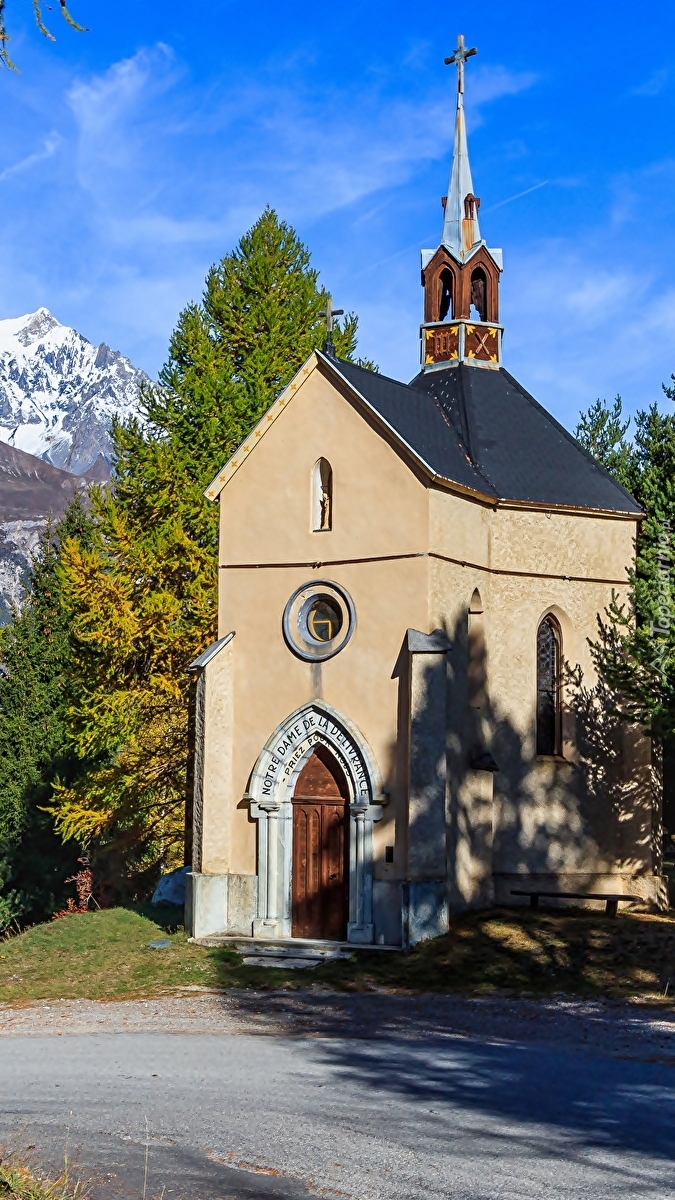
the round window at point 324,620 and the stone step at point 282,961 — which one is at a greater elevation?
the round window at point 324,620

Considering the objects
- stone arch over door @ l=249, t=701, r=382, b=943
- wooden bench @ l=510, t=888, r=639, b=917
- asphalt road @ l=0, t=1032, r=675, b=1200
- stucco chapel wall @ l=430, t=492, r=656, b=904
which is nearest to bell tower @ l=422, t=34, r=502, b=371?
stucco chapel wall @ l=430, t=492, r=656, b=904

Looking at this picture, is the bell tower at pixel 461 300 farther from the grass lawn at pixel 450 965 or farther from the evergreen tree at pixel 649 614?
the grass lawn at pixel 450 965

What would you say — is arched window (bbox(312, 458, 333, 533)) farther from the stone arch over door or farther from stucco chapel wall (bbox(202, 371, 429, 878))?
the stone arch over door

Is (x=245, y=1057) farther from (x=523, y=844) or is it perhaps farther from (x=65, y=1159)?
(x=523, y=844)

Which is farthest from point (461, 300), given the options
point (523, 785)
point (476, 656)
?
point (523, 785)

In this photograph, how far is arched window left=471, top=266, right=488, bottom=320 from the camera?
26.6 metres

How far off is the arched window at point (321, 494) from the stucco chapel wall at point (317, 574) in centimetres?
12

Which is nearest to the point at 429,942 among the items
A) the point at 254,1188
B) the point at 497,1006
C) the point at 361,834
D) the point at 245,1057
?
the point at 361,834

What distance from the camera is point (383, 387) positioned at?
76.6 feet

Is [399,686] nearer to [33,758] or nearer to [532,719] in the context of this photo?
[532,719]

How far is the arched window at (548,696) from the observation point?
2328 centimetres

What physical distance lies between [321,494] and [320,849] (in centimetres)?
594

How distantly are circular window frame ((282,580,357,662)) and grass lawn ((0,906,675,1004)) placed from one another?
4.83 m

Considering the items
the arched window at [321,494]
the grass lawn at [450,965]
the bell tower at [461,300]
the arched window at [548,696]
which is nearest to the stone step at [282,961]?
the grass lawn at [450,965]
